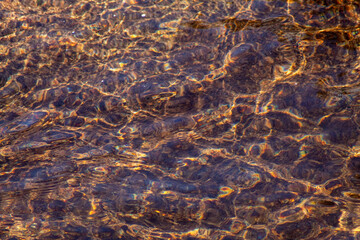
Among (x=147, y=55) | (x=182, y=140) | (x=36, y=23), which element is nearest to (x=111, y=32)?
(x=147, y=55)

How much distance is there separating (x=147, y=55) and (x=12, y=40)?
208 cm

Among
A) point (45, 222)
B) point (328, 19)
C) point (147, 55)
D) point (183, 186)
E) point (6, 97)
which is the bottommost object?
point (45, 222)

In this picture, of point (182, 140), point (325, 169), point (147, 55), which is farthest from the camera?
point (147, 55)

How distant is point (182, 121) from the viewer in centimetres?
394

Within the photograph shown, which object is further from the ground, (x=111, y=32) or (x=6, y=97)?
(x=111, y=32)

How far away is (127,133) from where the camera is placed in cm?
392

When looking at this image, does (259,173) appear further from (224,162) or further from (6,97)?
(6,97)

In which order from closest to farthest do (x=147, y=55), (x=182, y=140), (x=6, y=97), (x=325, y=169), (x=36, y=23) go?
1. (x=325, y=169)
2. (x=182, y=140)
3. (x=6, y=97)
4. (x=147, y=55)
5. (x=36, y=23)

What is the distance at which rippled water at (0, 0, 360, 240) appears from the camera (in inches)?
135

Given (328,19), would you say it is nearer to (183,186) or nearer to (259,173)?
(259,173)

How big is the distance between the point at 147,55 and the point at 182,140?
1431 mm

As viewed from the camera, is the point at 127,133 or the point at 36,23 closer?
the point at 127,133

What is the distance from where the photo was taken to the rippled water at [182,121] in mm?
3441

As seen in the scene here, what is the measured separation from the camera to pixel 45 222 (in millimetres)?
3531
